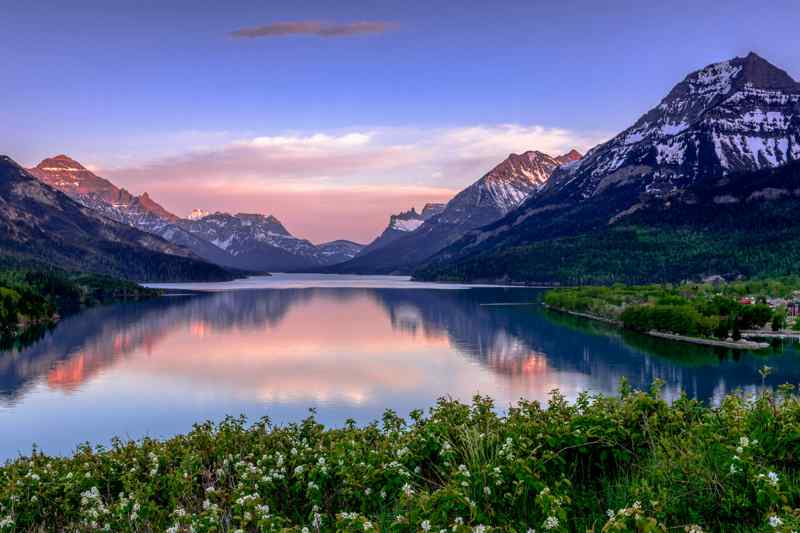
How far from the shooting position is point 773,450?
1380 cm

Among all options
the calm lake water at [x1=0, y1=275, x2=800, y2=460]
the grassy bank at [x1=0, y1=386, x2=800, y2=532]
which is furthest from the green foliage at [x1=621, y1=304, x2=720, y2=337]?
the grassy bank at [x1=0, y1=386, x2=800, y2=532]

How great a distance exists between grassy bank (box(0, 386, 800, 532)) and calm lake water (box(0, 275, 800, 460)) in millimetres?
33242

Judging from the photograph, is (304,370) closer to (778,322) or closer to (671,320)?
(671,320)

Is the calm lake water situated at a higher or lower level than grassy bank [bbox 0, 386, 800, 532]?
lower

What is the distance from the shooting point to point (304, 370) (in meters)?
97.0

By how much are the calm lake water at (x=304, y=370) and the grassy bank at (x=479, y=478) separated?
33.2 metres

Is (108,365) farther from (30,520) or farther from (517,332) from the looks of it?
(30,520)

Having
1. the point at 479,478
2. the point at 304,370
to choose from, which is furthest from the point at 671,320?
the point at 479,478

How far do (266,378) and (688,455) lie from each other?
80.6 metres

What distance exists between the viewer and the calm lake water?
225 feet

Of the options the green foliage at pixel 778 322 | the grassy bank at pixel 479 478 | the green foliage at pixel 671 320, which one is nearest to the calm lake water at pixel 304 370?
the green foliage at pixel 671 320

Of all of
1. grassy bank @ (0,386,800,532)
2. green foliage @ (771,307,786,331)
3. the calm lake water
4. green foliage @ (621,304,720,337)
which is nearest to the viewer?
grassy bank @ (0,386,800,532)

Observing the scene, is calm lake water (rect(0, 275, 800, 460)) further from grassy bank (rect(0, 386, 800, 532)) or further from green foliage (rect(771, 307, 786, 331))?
grassy bank (rect(0, 386, 800, 532))

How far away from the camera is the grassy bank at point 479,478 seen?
12.2 meters
